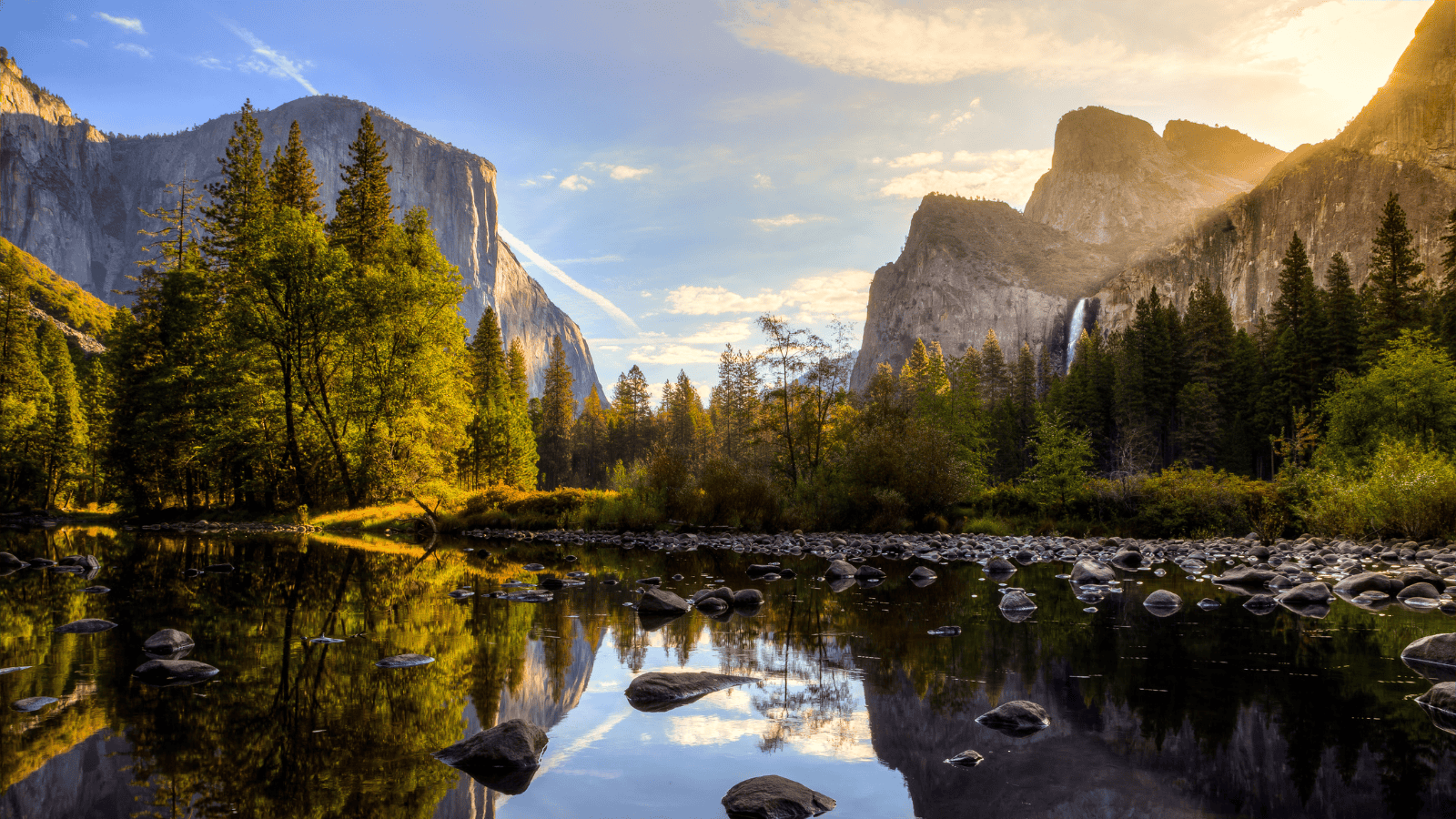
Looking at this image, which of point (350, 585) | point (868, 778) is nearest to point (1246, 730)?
point (868, 778)

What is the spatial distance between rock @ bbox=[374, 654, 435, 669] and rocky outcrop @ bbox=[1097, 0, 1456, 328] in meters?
108

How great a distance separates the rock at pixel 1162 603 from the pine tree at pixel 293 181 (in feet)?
111

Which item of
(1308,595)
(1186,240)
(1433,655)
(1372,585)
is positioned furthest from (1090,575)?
(1186,240)

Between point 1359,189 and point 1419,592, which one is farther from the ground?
point 1359,189

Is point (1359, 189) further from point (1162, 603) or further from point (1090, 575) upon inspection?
point (1162, 603)

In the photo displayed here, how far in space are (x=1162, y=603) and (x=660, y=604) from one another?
6142 mm

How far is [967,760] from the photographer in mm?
3340

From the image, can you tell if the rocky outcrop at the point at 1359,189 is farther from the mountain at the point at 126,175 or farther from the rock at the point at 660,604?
the mountain at the point at 126,175

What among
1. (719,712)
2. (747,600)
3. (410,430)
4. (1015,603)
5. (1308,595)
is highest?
(410,430)

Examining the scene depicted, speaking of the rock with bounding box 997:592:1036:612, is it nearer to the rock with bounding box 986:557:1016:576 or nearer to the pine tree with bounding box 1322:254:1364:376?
the rock with bounding box 986:557:1016:576

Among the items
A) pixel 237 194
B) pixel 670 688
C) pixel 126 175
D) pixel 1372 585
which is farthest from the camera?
pixel 126 175

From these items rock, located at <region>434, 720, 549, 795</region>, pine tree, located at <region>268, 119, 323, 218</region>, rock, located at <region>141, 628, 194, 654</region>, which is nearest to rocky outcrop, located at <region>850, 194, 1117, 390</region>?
pine tree, located at <region>268, 119, 323, 218</region>

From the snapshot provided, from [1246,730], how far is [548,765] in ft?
12.6

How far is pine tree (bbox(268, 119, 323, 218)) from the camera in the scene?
3016 centimetres
